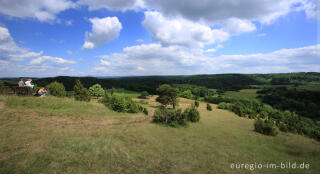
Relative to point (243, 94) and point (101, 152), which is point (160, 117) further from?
point (243, 94)

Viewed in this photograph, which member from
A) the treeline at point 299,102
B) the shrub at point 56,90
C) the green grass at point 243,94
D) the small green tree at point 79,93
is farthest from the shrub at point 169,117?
the treeline at point 299,102

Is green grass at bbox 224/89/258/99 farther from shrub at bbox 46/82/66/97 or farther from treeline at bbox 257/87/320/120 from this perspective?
shrub at bbox 46/82/66/97

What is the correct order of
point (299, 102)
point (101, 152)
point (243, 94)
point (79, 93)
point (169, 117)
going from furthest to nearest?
1. point (243, 94)
2. point (299, 102)
3. point (79, 93)
4. point (169, 117)
5. point (101, 152)

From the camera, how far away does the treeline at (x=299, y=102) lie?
231ft

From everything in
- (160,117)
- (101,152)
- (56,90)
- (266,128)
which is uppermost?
(56,90)

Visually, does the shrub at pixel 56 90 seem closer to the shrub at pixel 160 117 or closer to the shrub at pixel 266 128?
the shrub at pixel 160 117

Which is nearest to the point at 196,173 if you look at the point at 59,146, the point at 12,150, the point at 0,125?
the point at 59,146

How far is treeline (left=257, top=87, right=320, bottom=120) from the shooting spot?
70.4 m

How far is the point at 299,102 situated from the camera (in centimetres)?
7756

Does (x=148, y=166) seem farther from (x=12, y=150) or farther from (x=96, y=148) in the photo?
(x=12, y=150)

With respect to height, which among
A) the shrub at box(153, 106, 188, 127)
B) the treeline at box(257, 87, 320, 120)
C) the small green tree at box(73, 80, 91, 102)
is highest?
the small green tree at box(73, 80, 91, 102)

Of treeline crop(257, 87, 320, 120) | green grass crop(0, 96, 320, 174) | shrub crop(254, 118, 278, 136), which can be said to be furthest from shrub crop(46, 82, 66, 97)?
treeline crop(257, 87, 320, 120)

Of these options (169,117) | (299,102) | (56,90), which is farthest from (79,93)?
(299,102)

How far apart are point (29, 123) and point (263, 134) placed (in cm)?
3765
